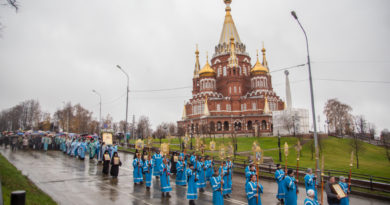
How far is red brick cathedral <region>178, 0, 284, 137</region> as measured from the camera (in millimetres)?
56656

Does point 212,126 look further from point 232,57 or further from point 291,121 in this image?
point 232,57

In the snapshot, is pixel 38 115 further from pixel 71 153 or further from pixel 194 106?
pixel 71 153

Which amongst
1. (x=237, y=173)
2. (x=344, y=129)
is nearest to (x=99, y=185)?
(x=237, y=173)

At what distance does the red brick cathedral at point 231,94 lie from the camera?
56.7 metres

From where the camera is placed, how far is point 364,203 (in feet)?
37.6

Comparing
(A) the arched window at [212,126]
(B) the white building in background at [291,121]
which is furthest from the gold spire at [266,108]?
(A) the arched window at [212,126]

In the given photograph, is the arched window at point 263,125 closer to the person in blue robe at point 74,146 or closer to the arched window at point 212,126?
the arched window at point 212,126

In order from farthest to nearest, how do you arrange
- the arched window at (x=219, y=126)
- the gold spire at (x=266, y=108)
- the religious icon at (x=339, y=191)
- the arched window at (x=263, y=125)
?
the arched window at (x=219, y=126), the arched window at (x=263, y=125), the gold spire at (x=266, y=108), the religious icon at (x=339, y=191)

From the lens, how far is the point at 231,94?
59.6 meters

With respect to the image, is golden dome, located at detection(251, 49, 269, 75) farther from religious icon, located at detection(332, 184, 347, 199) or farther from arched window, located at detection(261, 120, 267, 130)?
religious icon, located at detection(332, 184, 347, 199)

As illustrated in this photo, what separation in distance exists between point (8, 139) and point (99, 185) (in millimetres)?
28383

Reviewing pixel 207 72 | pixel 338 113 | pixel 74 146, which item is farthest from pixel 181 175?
pixel 338 113

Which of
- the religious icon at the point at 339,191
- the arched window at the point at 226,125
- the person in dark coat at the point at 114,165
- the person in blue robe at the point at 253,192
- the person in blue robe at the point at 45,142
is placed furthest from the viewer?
the arched window at the point at 226,125

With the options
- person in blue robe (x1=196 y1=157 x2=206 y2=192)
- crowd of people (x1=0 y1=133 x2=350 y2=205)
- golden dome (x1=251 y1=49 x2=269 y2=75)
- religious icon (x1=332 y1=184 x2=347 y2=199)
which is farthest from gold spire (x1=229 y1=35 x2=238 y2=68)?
religious icon (x1=332 y1=184 x2=347 y2=199)
